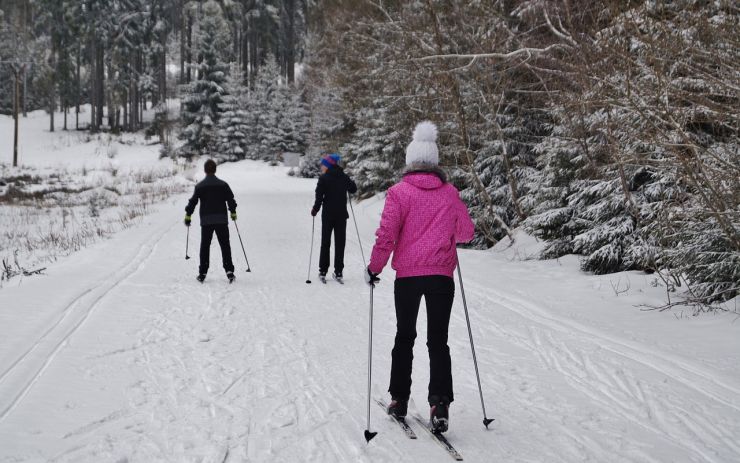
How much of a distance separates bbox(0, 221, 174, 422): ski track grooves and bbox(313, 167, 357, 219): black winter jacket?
12.0ft

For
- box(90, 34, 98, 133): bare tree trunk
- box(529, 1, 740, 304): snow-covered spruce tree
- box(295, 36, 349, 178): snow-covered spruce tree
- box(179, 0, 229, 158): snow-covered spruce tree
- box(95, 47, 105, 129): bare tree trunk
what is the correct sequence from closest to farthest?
1. box(529, 1, 740, 304): snow-covered spruce tree
2. box(295, 36, 349, 178): snow-covered spruce tree
3. box(179, 0, 229, 158): snow-covered spruce tree
4. box(90, 34, 98, 133): bare tree trunk
5. box(95, 47, 105, 129): bare tree trunk

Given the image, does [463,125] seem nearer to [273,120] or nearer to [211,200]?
[211,200]

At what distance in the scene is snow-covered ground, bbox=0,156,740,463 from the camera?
392cm

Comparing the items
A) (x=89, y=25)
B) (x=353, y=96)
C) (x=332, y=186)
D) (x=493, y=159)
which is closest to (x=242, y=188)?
(x=353, y=96)

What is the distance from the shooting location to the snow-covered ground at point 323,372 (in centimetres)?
392

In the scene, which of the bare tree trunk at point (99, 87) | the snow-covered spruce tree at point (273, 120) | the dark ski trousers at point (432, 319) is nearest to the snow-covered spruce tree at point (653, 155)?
the dark ski trousers at point (432, 319)

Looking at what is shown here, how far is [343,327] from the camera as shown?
275 inches

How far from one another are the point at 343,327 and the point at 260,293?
2.31 meters

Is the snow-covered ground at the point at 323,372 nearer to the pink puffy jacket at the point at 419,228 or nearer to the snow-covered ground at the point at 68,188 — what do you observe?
the pink puffy jacket at the point at 419,228

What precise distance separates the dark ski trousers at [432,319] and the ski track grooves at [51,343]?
3.09 meters

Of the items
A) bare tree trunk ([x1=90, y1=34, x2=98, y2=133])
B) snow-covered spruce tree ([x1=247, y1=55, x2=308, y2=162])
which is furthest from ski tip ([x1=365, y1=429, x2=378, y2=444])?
bare tree trunk ([x1=90, y1=34, x2=98, y2=133])

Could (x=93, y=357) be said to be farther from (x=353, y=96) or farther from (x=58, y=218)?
(x=58, y=218)

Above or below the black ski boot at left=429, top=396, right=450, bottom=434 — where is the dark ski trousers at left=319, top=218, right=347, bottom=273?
above

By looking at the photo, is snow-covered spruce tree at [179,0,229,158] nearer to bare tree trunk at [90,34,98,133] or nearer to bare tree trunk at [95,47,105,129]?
bare tree trunk at [90,34,98,133]
